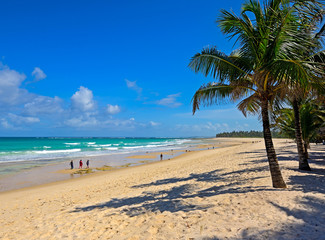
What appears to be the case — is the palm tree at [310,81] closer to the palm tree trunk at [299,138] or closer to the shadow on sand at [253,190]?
the palm tree trunk at [299,138]

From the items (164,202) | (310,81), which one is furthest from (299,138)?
(164,202)

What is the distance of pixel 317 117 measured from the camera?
1250cm

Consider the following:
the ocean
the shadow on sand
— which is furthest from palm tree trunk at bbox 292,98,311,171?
the ocean

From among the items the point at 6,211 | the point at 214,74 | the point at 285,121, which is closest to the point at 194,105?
the point at 214,74

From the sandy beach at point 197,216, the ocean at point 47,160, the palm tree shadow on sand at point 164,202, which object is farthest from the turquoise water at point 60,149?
the palm tree shadow on sand at point 164,202

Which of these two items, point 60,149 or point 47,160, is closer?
point 47,160

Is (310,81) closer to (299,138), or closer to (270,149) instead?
(270,149)

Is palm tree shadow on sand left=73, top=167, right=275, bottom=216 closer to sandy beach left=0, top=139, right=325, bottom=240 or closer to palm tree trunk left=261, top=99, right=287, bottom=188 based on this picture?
sandy beach left=0, top=139, right=325, bottom=240

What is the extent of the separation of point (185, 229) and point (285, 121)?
44.5ft

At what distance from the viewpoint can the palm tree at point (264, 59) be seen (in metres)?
5.69

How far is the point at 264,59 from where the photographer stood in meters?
6.33

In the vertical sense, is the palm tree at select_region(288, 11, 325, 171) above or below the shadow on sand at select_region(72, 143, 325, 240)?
above

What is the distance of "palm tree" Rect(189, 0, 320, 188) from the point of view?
5686 mm

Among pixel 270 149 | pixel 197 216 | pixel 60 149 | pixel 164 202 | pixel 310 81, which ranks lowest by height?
pixel 164 202
